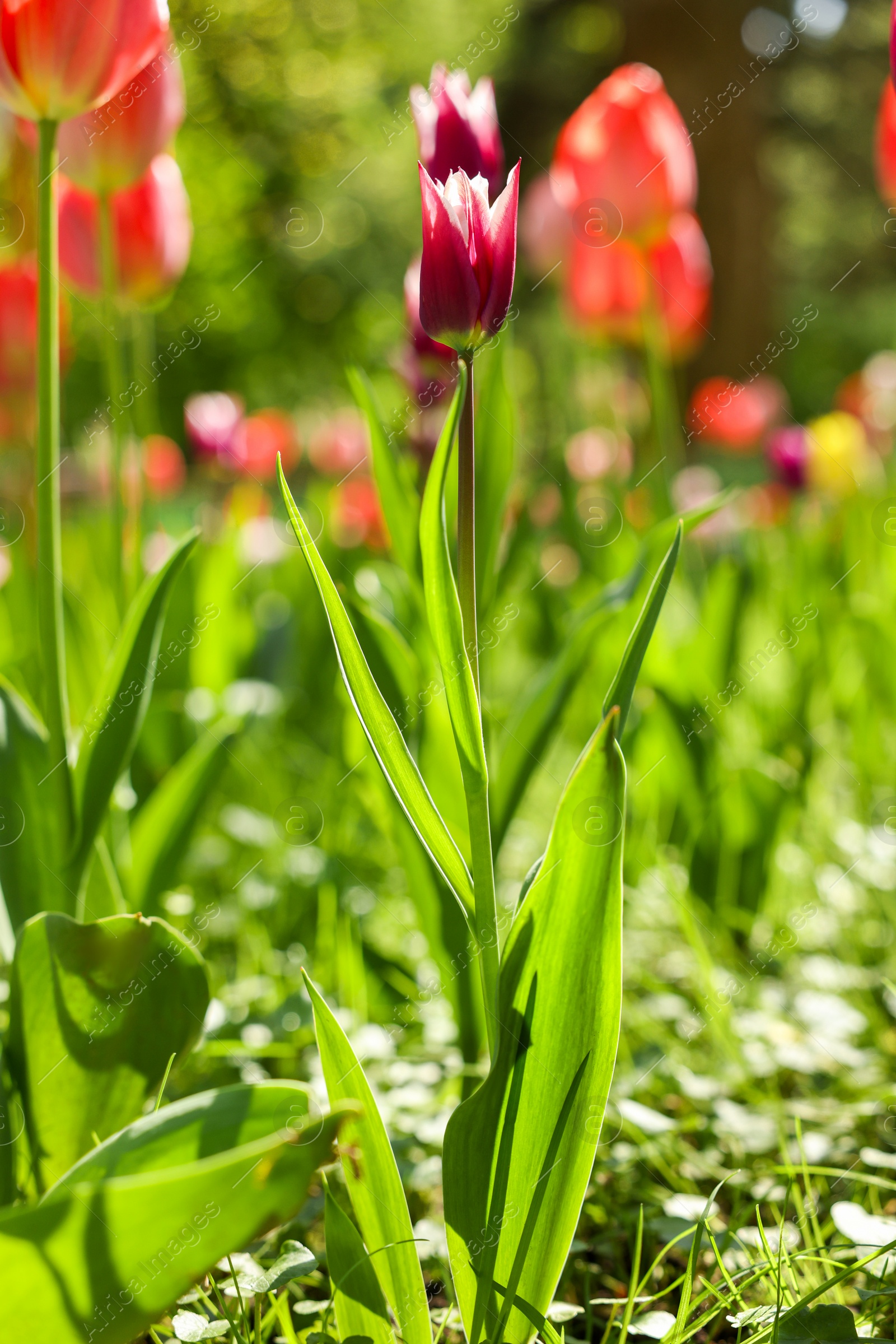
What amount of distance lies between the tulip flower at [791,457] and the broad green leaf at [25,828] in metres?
1.88

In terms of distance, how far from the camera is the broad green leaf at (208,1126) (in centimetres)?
49

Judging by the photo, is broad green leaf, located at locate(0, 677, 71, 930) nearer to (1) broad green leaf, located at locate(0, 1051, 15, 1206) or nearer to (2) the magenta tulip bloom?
(1) broad green leaf, located at locate(0, 1051, 15, 1206)

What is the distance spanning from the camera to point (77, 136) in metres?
1.16

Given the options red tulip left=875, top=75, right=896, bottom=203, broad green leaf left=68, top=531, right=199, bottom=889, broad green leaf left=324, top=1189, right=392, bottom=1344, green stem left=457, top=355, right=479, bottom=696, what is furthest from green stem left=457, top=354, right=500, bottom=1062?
red tulip left=875, top=75, right=896, bottom=203

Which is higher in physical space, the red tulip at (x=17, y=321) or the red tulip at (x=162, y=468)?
the red tulip at (x=17, y=321)

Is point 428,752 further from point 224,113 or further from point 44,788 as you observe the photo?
point 224,113

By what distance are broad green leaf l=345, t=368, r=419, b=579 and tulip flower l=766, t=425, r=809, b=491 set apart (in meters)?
1.44

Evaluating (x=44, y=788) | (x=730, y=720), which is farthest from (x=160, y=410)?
(x=44, y=788)

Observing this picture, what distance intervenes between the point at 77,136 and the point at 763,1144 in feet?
4.28

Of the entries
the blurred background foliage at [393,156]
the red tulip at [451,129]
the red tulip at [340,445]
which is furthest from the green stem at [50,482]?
the blurred background foliage at [393,156]

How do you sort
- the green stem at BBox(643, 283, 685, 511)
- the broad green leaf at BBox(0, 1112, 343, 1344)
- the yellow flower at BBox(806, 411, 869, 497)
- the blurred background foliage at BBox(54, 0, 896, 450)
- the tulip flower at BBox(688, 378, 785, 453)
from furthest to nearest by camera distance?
the blurred background foliage at BBox(54, 0, 896, 450) < the tulip flower at BBox(688, 378, 785, 453) < the yellow flower at BBox(806, 411, 869, 497) < the green stem at BBox(643, 283, 685, 511) < the broad green leaf at BBox(0, 1112, 343, 1344)

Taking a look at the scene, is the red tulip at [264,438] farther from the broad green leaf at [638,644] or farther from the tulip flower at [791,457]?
the broad green leaf at [638,644]

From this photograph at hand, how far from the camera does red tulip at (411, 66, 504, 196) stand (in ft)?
2.37

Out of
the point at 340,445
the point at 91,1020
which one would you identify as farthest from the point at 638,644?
the point at 340,445
